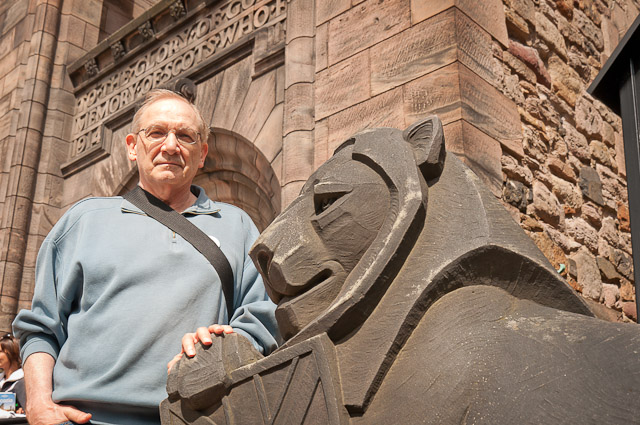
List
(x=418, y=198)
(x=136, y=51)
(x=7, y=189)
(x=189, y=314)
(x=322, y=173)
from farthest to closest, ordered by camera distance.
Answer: (x=7, y=189) < (x=136, y=51) < (x=189, y=314) < (x=322, y=173) < (x=418, y=198)

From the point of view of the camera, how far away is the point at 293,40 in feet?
14.2

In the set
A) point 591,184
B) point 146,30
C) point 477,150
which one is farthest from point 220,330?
point 146,30

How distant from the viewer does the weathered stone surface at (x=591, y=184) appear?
4469mm

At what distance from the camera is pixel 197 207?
167 cm

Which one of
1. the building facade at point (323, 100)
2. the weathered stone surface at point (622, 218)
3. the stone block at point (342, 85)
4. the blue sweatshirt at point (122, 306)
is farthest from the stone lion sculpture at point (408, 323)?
the weathered stone surface at point (622, 218)

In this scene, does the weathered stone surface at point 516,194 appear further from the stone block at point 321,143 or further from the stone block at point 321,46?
the stone block at point 321,46

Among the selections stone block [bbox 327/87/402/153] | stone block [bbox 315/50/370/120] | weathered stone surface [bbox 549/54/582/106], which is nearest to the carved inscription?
stone block [bbox 315/50/370/120]

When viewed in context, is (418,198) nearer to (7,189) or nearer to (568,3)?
(568,3)

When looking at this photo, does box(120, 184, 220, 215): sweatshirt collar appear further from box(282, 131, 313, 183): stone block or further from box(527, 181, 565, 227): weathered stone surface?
box(527, 181, 565, 227): weathered stone surface

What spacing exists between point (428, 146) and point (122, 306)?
2.46 feet

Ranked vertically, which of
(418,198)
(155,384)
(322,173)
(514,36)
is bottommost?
(155,384)

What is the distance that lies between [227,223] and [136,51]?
5050 mm

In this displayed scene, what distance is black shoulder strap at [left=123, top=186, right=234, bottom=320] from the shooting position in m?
1.51

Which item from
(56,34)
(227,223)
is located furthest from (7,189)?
(227,223)
